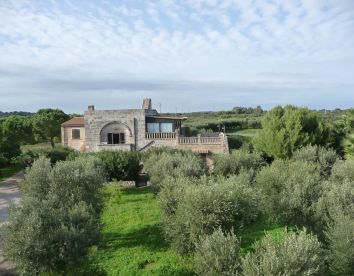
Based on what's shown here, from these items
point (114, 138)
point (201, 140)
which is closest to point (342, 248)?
point (201, 140)

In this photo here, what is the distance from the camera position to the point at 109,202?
2434 cm

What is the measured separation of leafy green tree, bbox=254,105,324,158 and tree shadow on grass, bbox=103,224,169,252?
18.9 m

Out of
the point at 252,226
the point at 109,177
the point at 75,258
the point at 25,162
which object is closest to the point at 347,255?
the point at 252,226

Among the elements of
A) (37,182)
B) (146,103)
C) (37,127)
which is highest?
(146,103)

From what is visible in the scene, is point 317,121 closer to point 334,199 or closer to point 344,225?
point 334,199

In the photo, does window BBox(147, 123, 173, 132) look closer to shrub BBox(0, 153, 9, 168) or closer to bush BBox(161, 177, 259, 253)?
shrub BBox(0, 153, 9, 168)

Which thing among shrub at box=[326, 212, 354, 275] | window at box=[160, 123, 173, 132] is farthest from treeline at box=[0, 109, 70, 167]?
shrub at box=[326, 212, 354, 275]

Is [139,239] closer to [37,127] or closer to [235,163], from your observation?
[235,163]

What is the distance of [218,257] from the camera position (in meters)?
10.1

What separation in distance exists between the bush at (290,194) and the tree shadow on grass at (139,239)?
506cm

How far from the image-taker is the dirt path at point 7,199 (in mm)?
14086

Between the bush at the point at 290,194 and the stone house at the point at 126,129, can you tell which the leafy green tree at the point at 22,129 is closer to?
the stone house at the point at 126,129

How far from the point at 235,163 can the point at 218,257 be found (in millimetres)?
15849

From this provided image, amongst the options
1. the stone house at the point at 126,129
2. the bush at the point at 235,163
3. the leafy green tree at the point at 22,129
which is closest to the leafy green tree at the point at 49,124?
the leafy green tree at the point at 22,129
